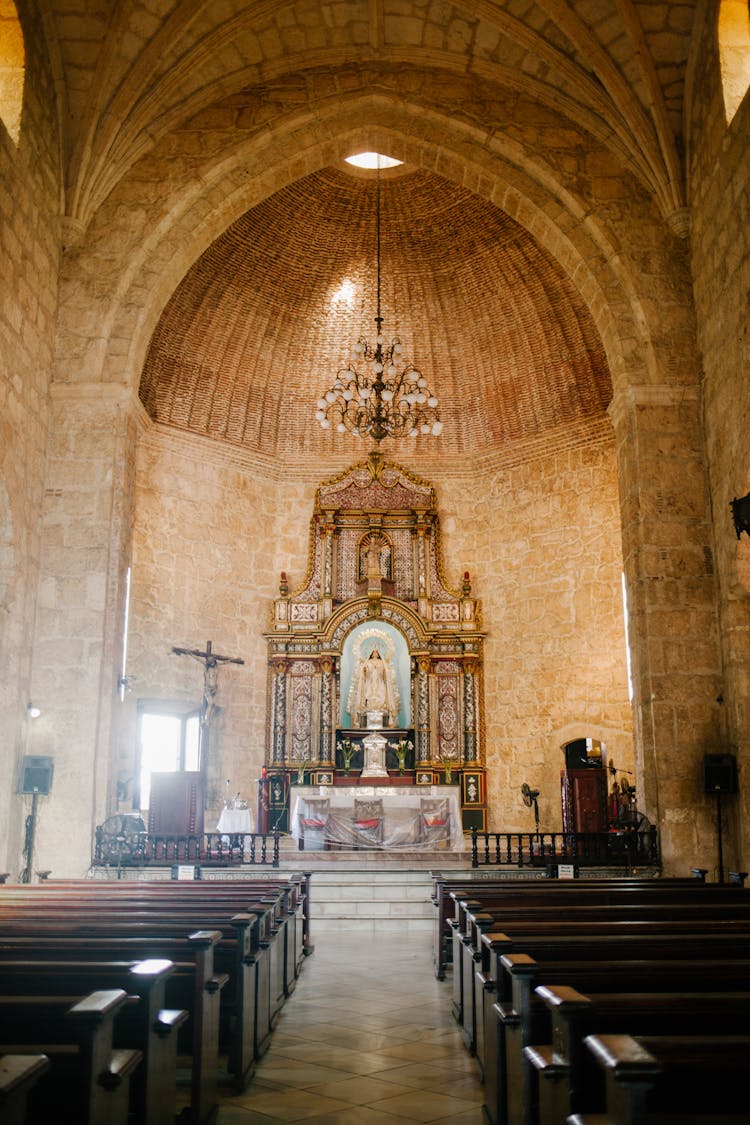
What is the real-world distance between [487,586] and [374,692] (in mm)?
3158

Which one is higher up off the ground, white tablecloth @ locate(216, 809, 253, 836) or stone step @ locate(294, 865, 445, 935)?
white tablecloth @ locate(216, 809, 253, 836)

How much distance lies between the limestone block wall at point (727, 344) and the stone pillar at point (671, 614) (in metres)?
0.24

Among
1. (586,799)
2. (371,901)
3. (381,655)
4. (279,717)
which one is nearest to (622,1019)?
(371,901)

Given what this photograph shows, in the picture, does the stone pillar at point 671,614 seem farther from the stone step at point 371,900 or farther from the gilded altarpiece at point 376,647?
the gilded altarpiece at point 376,647

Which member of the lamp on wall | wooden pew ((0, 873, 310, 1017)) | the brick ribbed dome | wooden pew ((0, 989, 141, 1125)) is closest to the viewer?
wooden pew ((0, 989, 141, 1125))

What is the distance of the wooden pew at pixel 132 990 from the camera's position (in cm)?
378

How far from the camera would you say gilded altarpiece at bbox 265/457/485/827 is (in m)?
19.5

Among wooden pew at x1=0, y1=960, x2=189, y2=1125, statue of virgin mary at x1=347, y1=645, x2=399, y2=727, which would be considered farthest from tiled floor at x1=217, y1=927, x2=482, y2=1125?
statue of virgin mary at x1=347, y1=645, x2=399, y2=727

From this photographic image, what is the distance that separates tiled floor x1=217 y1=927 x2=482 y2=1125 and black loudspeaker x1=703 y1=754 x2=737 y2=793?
465cm

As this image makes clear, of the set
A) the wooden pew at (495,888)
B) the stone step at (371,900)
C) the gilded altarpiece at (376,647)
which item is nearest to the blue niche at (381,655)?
the gilded altarpiece at (376,647)

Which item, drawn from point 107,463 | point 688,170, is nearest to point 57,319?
point 107,463

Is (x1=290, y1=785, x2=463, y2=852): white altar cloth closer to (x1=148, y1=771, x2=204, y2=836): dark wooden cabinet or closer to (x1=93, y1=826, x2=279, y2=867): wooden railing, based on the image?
(x1=93, y1=826, x2=279, y2=867): wooden railing

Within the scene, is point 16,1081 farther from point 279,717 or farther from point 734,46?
point 279,717

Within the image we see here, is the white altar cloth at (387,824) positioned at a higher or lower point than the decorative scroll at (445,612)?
lower
